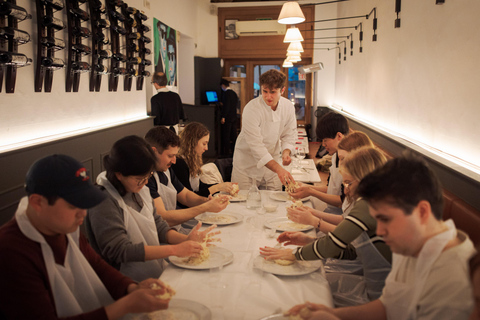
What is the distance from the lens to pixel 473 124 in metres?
2.84

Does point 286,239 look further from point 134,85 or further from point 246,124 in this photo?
point 134,85

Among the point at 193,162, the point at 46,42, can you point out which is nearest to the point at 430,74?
the point at 193,162

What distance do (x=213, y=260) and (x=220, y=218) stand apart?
2.44ft

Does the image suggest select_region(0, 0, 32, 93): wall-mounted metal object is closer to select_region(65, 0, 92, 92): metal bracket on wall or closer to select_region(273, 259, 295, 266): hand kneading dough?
select_region(65, 0, 92, 92): metal bracket on wall

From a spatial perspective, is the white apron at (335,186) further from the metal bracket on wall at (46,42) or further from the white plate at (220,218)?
the metal bracket on wall at (46,42)

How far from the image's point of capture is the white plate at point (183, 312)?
1541 mm

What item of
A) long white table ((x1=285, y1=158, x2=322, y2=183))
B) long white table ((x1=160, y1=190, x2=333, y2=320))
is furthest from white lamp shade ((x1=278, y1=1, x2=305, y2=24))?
long white table ((x1=160, y1=190, x2=333, y2=320))

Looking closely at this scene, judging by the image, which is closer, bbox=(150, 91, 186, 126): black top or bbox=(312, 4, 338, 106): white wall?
bbox=(150, 91, 186, 126): black top

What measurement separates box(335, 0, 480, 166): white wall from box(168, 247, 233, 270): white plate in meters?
1.77

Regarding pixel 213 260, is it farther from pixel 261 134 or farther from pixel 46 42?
pixel 46 42

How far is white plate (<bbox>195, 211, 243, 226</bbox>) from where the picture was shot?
2708 millimetres

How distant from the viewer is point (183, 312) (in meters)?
1.58

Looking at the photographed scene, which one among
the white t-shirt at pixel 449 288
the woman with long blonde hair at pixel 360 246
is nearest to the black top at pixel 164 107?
the woman with long blonde hair at pixel 360 246

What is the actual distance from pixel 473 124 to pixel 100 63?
4.31m
